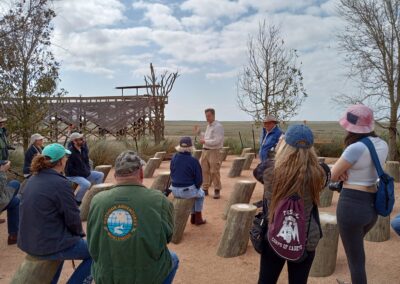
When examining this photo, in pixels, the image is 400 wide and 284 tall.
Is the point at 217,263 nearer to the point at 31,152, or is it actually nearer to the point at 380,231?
the point at 380,231

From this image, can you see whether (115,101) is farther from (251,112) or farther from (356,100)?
(356,100)

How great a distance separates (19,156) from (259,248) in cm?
868

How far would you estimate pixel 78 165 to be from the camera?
249 inches

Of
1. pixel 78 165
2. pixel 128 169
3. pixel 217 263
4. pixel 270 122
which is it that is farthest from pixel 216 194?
pixel 128 169

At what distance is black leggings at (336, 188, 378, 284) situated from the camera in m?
2.79

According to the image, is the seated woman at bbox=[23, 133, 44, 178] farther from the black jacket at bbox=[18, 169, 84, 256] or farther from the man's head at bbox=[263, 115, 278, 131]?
the man's head at bbox=[263, 115, 278, 131]

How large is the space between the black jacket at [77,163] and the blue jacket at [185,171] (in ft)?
5.81

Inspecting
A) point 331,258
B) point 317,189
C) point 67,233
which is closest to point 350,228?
point 317,189

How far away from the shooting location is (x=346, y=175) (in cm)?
288

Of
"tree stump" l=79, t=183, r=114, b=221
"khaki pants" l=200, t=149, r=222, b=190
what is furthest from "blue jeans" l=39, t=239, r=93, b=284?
"khaki pants" l=200, t=149, r=222, b=190

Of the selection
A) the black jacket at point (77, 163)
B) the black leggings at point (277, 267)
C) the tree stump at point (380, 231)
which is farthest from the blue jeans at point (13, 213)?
the tree stump at point (380, 231)

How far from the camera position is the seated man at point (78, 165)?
6.12 m

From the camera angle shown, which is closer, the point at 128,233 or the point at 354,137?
the point at 128,233

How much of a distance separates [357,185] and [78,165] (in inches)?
186
